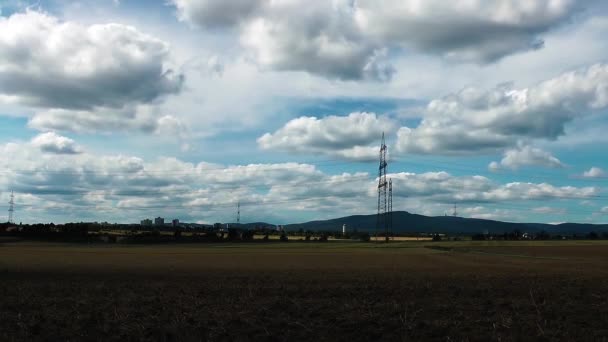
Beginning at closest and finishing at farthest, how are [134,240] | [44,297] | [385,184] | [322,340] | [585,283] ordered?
[322,340]
[44,297]
[585,283]
[385,184]
[134,240]

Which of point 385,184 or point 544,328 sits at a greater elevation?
point 385,184

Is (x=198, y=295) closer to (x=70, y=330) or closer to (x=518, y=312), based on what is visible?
(x=70, y=330)

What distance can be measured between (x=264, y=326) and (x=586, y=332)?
9987mm

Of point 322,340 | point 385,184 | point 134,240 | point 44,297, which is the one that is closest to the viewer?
point 322,340

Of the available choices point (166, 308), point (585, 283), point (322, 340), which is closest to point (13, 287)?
point (166, 308)

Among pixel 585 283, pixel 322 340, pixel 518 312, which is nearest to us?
pixel 322 340

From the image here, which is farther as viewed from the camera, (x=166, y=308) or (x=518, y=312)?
(x=166, y=308)

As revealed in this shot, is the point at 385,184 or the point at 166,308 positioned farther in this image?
the point at 385,184

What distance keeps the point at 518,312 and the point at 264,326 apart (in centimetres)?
910

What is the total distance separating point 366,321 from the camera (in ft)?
66.1

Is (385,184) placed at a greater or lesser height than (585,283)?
greater

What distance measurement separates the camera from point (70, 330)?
20.1 metres

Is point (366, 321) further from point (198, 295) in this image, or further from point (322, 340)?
point (198, 295)

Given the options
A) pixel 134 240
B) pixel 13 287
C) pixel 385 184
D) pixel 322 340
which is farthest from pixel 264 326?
pixel 134 240
